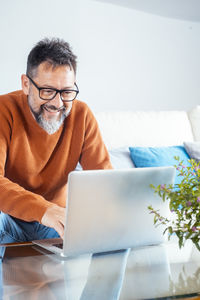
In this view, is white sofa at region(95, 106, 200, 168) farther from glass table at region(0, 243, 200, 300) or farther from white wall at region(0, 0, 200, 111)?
white wall at region(0, 0, 200, 111)

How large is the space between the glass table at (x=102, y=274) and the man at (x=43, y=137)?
0.30 m

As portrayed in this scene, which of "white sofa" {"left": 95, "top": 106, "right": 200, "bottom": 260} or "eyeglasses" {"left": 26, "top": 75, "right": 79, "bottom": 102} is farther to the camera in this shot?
"white sofa" {"left": 95, "top": 106, "right": 200, "bottom": 260}

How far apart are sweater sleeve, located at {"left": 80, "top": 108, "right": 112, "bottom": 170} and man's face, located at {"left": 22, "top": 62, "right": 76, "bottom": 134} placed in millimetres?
165

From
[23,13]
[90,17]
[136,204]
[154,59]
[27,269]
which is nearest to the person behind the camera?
[27,269]

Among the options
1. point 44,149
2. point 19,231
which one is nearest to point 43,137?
point 44,149

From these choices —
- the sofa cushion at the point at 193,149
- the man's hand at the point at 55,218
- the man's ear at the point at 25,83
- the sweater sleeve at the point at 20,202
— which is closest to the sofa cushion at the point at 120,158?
the sofa cushion at the point at 193,149

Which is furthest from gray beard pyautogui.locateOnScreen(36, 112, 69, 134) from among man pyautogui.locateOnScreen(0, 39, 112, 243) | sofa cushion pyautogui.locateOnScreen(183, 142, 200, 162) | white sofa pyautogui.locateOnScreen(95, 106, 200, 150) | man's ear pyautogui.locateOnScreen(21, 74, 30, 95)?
sofa cushion pyautogui.locateOnScreen(183, 142, 200, 162)

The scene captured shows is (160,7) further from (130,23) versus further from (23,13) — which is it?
(23,13)

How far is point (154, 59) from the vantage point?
14.1 feet

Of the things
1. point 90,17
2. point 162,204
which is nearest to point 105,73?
point 90,17

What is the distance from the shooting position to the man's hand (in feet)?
3.61

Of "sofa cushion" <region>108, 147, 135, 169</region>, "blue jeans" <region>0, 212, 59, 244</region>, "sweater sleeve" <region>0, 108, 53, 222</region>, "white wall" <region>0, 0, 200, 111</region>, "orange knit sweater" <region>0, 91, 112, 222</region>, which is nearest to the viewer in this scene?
"sweater sleeve" <region>0, 108, 53, 222</region>

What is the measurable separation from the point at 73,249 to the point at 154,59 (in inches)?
138

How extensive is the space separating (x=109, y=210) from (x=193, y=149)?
1.43m
